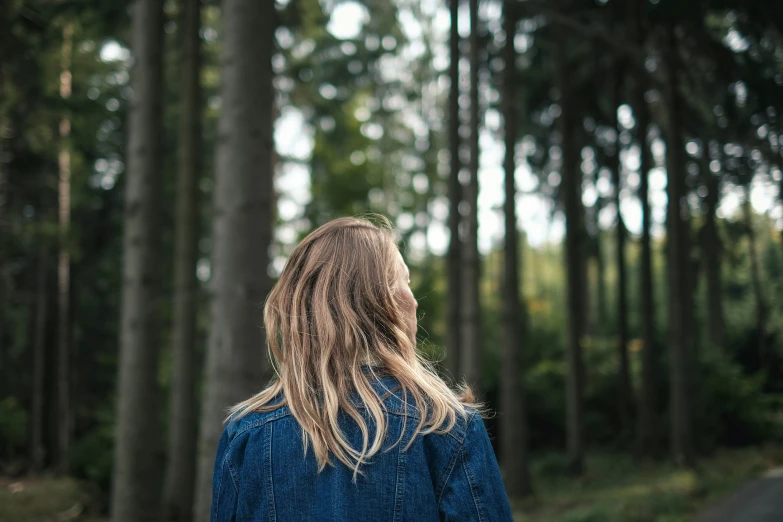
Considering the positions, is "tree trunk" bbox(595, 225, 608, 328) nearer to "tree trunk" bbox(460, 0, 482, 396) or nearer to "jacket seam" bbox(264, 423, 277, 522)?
"tree trunk" bbox(460, 0, 482, 396)

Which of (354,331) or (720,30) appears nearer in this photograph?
(354,331)

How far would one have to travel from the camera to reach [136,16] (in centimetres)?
930

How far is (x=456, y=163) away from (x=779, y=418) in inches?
266

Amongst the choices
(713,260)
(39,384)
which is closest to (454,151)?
(713,260)

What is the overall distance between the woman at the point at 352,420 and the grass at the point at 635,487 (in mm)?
8359

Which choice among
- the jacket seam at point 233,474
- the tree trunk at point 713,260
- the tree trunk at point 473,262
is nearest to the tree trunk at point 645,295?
the tree trunk at point 713,260

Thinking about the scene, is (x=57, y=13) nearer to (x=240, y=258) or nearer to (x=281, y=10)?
(x=281, y=10)

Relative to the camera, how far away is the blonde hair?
6.43 ft

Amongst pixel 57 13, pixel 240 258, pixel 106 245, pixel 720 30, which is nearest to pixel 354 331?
pixel 240 258

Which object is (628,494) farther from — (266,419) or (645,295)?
(266,419)

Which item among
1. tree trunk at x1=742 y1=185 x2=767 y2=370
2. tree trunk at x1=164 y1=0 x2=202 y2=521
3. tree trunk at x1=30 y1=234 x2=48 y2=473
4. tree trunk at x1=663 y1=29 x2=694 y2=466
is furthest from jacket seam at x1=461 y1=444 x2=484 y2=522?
tree trunk at x1=30 y1=234 x2=48 y2=473

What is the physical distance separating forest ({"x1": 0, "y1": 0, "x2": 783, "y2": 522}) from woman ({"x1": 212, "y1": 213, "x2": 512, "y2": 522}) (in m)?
3.80

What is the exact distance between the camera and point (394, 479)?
194 centimetres

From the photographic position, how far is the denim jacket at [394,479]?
194cm
